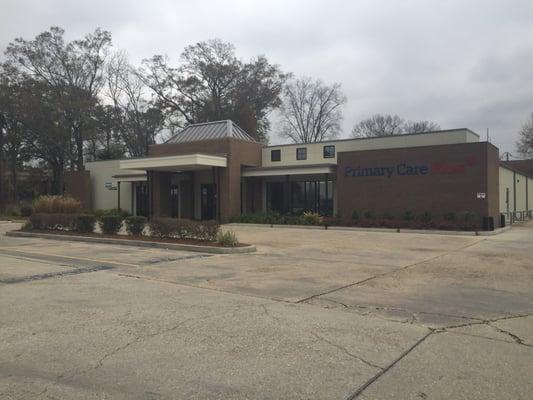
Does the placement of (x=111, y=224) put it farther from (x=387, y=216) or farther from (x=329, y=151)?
(x=329, y=151)

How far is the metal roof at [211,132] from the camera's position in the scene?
34878 mm

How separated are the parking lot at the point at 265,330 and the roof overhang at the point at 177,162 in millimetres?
17868

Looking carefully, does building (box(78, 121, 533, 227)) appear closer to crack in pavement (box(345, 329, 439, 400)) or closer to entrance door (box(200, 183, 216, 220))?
entrance door (box(200, 183, 216, 220))

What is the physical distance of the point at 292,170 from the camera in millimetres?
31625

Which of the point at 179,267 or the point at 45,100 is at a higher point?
the point at 45,100

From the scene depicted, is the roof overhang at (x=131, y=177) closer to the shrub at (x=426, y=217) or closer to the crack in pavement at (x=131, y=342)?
the shrub at (x=426, y=217)

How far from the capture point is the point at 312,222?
2822cm

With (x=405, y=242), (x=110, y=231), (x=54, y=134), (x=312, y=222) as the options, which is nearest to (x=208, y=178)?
(x=312, y=222)

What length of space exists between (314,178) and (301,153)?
2058 millimetres

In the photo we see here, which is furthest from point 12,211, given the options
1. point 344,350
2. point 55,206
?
point 344,350

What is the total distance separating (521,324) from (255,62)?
54.0m

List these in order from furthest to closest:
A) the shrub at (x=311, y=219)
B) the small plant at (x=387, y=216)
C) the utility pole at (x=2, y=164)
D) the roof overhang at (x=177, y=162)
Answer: the utility pole at (x=2, y=164), the roof overhang at (x=177, y=162), the shrub at (x=311, y=219), the small plant at (x=387, y=216)

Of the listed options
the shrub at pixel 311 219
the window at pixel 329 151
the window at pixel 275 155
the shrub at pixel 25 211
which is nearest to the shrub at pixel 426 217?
the shrub at pixel 311 219

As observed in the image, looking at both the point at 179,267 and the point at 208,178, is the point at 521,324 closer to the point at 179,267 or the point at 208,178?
the point at 179,267
